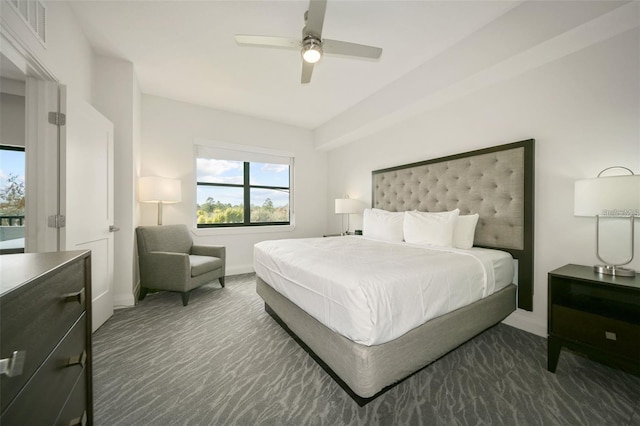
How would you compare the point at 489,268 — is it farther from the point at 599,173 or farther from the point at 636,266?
the point at 599,173

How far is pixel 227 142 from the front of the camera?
13.8 feet

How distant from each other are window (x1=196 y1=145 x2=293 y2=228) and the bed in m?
2.06

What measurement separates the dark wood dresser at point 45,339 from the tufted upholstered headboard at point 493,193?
313 cm

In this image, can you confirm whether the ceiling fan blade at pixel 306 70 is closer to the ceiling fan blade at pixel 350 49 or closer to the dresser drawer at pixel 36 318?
the ceiling fan blade at pixel 350 49

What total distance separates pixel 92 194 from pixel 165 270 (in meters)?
1.11

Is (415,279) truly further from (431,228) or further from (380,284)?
(431,228)

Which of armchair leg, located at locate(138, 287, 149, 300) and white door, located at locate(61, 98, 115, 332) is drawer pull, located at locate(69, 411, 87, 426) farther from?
armchair leg, located at locate(138, 287, 149, 300)

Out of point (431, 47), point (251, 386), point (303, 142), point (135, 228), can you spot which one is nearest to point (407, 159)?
point (431, 47)

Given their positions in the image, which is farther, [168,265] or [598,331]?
[168,265]

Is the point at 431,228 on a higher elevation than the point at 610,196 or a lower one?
lower

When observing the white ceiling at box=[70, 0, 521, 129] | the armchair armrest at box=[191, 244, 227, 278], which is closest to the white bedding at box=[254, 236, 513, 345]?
the armchair armrest at box=[191, 244, 227, 278]

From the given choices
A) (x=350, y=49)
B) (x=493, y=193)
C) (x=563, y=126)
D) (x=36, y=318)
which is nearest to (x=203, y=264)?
(x=36, y=318)

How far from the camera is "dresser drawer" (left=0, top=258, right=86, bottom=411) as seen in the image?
52 centimetres

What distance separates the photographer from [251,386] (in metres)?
1.61
